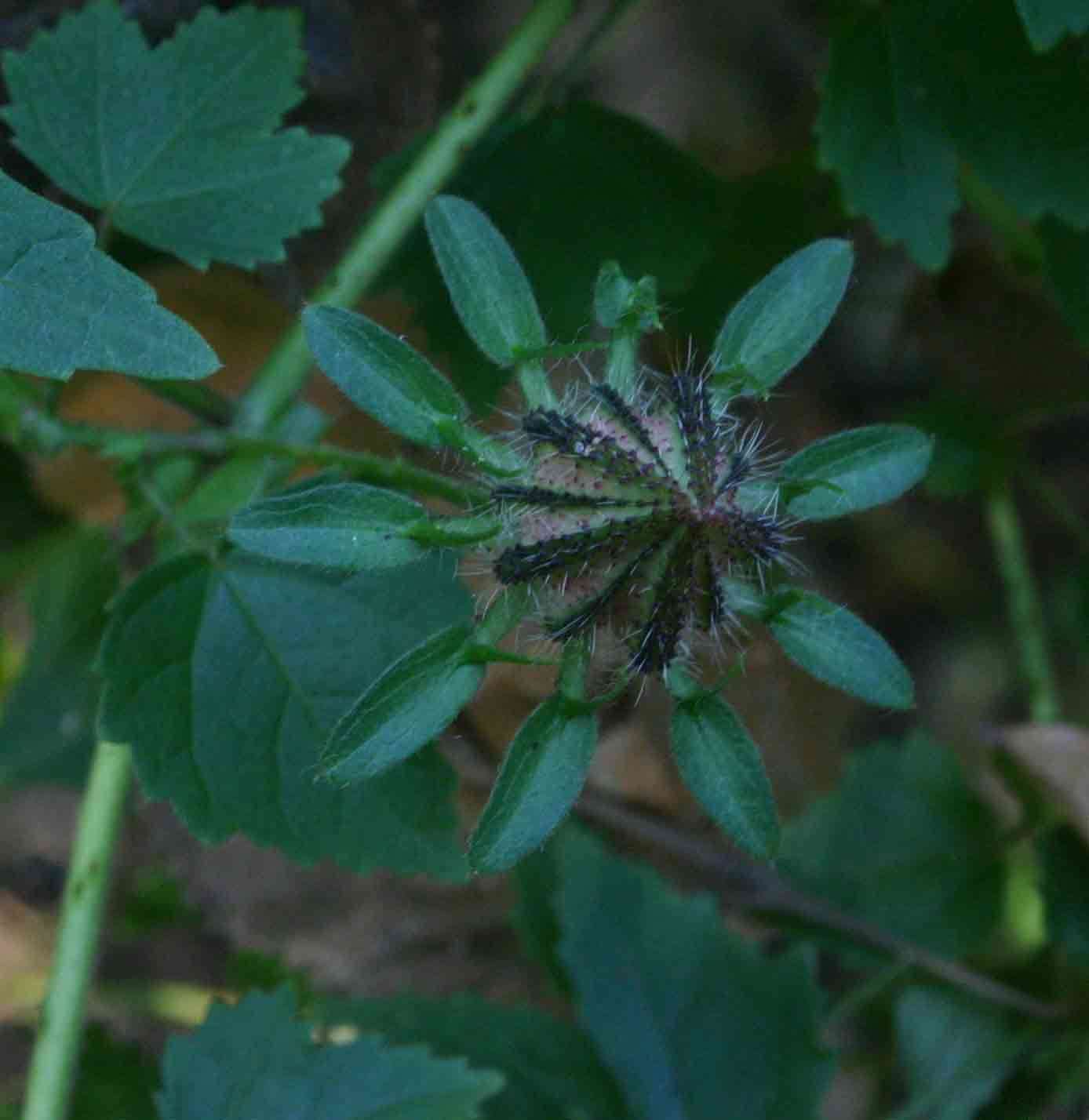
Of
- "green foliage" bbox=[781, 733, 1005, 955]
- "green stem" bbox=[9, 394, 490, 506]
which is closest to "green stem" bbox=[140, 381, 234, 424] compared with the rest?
"green stem" bbox=[9, 394, 490, 506]

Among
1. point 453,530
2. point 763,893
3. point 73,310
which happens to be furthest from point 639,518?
point 763,893

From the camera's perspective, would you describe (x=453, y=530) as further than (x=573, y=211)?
No

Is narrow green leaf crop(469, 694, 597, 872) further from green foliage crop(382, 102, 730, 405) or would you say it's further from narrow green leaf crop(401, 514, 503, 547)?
green foliage crop(382, 102, 730, 405)

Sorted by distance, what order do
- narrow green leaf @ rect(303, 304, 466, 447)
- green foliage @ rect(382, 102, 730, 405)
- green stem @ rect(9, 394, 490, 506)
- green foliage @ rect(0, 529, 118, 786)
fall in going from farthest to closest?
green foliage @ rect(0, 529, 118, 786)
green foliage @ rect(382, 102, 730, 405)
green stem @ rect(9, 394, 490, 506)
narrow green leaf @ rect(303, 304, 466, 447)

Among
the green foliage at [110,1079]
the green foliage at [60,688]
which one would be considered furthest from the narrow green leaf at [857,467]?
the green foliage at [110,1079]

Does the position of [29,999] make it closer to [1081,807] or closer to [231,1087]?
[231,1087]

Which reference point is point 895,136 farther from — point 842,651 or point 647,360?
point 842,651
